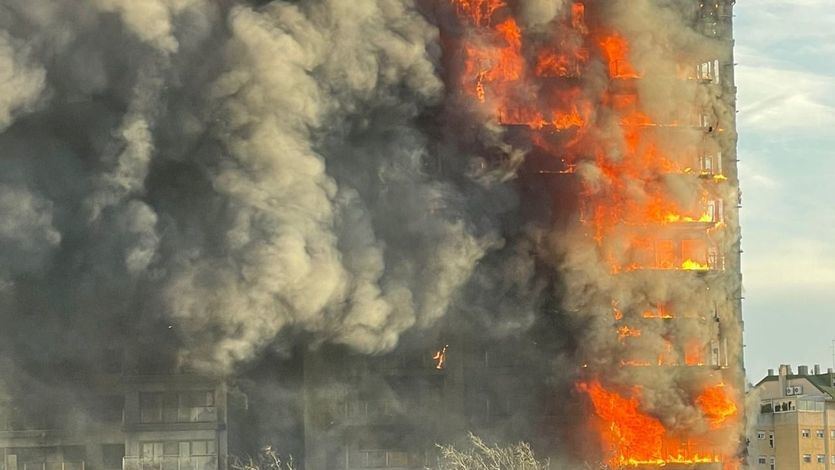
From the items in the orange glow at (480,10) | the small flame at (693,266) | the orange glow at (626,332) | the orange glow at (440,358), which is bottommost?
the orange glow at (440,358)

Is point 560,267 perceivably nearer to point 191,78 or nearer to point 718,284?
point 718,284

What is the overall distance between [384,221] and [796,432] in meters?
78.7

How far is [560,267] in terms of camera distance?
8506 centimetres

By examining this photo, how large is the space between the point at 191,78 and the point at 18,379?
19196 millimetres

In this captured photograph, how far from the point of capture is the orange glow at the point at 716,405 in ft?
287

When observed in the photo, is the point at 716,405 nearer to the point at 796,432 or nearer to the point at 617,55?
the point at 617,55

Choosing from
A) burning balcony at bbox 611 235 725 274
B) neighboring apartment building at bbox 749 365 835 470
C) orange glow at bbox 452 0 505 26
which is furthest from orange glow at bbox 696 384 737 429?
neighboring apartment building at bbox 749 365 835 470

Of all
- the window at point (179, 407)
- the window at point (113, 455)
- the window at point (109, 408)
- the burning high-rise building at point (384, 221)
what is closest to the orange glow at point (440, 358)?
the burning high-rise building at point (384, 221)

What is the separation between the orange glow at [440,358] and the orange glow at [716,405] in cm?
1538

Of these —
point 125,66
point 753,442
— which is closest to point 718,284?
point 125,66

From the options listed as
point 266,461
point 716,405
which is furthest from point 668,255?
point 266,461

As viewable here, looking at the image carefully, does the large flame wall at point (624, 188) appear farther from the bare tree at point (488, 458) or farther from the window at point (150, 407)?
the window at point (150, 407)

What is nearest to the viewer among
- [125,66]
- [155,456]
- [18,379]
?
[125,66]

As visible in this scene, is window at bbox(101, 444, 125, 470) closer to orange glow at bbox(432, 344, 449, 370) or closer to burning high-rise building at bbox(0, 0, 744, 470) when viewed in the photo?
burning high-rise building at bbox(0, 0, 744, 470)
